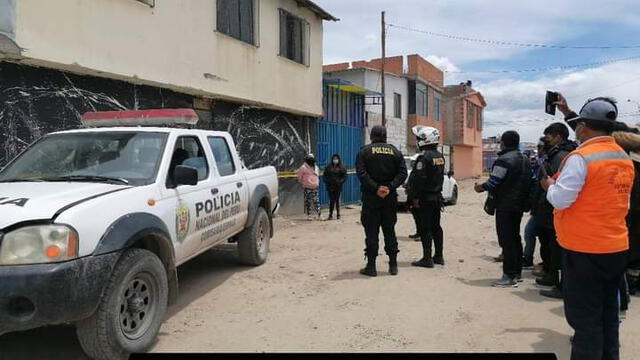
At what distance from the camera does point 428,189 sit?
666 cm

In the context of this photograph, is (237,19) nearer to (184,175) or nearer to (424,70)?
(184,175)

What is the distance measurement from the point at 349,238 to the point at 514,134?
169 inches

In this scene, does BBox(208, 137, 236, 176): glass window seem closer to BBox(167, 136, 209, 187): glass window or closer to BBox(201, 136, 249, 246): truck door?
BBox(201, 136, 249, 246): truck door

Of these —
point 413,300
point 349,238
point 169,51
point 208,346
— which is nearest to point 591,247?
point 413,300

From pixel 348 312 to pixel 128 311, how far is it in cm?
206

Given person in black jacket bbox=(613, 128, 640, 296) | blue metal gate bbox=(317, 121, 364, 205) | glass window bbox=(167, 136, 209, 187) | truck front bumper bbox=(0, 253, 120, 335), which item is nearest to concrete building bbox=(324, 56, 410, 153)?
blue metal gate bbox=(317, 121, 364, 205)

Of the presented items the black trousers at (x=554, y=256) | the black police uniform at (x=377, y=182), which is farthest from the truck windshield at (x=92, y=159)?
the black trousers at (x=554, y=256)

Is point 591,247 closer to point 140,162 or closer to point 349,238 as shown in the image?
point 140,162

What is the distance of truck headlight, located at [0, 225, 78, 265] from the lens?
10.0 ft

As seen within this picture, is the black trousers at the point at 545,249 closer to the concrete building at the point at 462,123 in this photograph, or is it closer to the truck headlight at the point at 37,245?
the truck headlight at the point at 37,245

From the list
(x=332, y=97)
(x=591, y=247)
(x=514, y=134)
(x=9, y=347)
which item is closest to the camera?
(x=591, y=247)

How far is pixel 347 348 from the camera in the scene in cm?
399

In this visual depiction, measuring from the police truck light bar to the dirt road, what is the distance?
1.88 m

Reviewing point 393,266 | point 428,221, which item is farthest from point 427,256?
point 393,266
